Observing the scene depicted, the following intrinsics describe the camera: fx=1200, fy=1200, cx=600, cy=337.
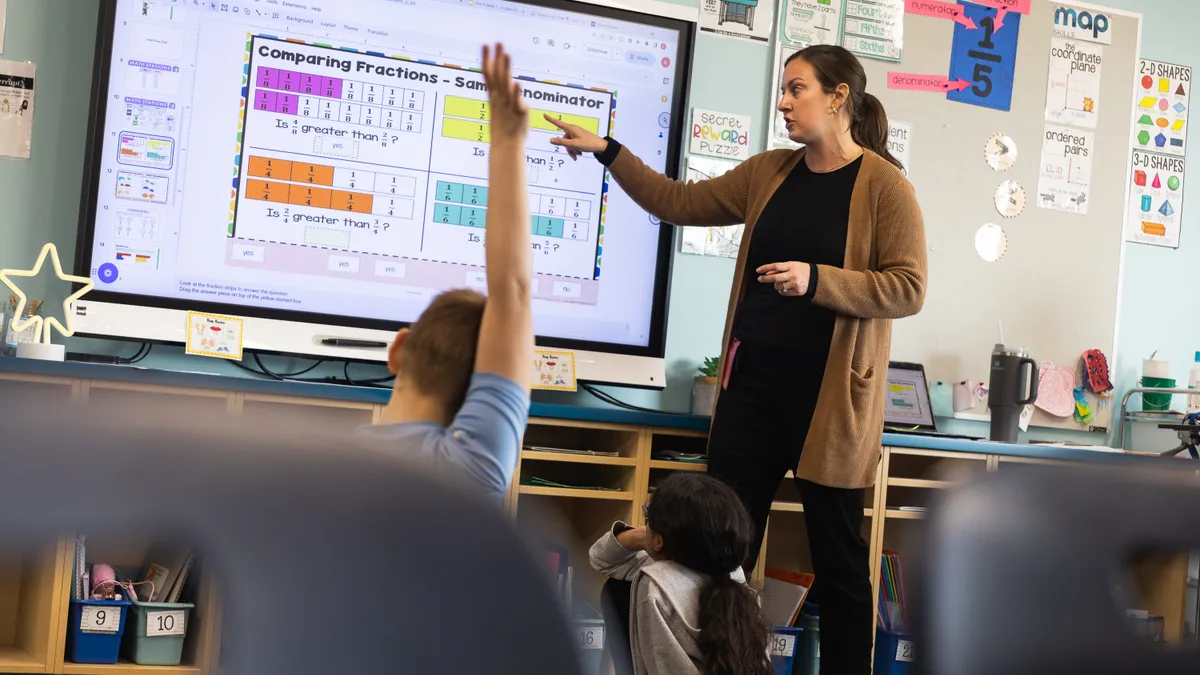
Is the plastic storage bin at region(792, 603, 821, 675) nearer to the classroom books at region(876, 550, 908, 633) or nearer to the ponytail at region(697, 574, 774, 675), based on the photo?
the classroom books at region(876, 550, 908, 633)

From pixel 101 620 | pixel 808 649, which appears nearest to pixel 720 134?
pixel 808 649

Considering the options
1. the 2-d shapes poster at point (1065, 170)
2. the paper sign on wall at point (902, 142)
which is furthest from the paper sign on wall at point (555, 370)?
the 2-d shapes poster at point (1065, 170)

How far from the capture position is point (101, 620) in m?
2.48

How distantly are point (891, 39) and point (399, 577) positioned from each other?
3.54 meters

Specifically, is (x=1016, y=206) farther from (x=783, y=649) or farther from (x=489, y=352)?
(x=489, y=352)

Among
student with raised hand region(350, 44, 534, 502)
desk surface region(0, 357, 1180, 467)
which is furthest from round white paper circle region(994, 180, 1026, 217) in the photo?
student with raised hand region(350, 44, 534, 502)

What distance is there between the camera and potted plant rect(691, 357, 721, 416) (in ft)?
10.6

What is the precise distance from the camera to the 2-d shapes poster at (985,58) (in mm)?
3711

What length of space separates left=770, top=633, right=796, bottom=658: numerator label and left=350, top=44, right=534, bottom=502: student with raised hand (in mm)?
2239

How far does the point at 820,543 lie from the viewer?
2451 mm

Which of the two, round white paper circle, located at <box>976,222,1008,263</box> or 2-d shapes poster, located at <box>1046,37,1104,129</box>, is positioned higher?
2-d shapes poster, located at <box>1046,37,1104,129</box>

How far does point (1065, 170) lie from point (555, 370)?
6.10 feet

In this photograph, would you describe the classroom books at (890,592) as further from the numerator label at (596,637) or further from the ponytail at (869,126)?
the ponytail at (869,126)

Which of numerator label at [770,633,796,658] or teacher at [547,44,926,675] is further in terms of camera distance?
numerator label at [770,633,796,658]
